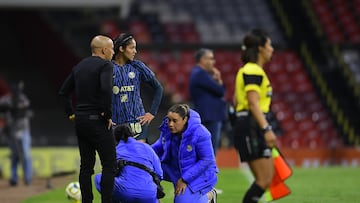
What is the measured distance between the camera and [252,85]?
379 inches

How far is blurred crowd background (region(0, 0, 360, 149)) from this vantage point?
2678 centimetres

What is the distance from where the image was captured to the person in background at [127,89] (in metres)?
10.9

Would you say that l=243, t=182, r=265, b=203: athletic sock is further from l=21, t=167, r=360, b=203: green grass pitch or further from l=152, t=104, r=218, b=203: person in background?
l=21, t=167, r=360, b=203: green grass pitch

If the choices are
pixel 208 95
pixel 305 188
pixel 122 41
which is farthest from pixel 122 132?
pixel 305 188

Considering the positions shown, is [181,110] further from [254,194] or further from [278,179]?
[254,194]

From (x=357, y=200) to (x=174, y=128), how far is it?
345cm

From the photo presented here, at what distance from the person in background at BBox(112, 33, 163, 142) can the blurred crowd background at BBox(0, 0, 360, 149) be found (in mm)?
13694

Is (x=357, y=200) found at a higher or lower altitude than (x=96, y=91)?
lower

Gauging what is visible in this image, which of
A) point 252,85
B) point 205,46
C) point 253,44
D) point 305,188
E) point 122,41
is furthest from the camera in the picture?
point 205,46

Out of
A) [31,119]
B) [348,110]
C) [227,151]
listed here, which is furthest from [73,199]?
[348,110]

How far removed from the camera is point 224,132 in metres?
24.3

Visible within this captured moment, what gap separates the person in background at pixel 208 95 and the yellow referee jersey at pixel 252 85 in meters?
4.77

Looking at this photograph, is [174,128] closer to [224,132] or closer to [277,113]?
[224,132]

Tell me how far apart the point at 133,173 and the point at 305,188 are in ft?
17.6
